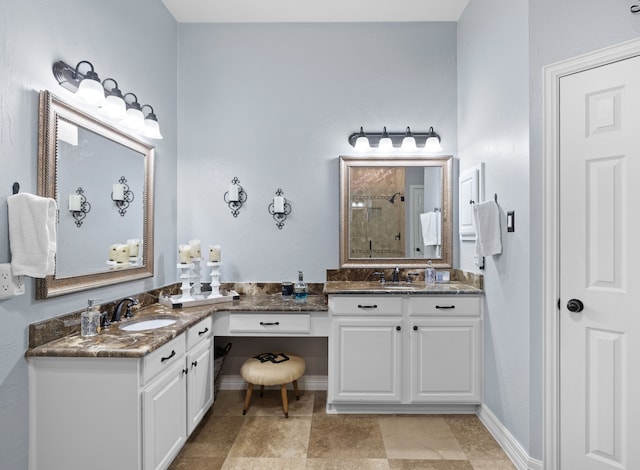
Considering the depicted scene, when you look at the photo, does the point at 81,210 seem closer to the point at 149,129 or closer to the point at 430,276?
the point at 149,129

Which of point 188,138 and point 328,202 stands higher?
point 188,138

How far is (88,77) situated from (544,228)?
8.07 ft

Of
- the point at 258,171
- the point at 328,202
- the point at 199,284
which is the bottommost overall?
the point at 199,284

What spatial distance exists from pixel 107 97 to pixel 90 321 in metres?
1.20

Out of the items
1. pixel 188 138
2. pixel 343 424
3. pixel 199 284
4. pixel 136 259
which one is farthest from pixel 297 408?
pixel 188 138

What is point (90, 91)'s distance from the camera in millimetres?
1745

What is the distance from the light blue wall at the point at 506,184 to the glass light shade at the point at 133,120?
2.25 m

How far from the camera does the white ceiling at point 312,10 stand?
8.90ft

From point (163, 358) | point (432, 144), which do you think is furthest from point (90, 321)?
point (432, 144)

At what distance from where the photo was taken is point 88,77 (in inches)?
69.2

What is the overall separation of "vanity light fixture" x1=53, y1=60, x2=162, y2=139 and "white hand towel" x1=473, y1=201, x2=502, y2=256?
2195 millimetres

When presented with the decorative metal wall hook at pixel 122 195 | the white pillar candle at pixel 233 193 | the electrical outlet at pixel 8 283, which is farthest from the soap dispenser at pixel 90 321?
the white pillar candle at pixel 233 193

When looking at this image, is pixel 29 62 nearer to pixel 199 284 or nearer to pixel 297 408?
pixel 199 284

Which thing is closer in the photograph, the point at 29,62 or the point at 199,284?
the point at 29,62
